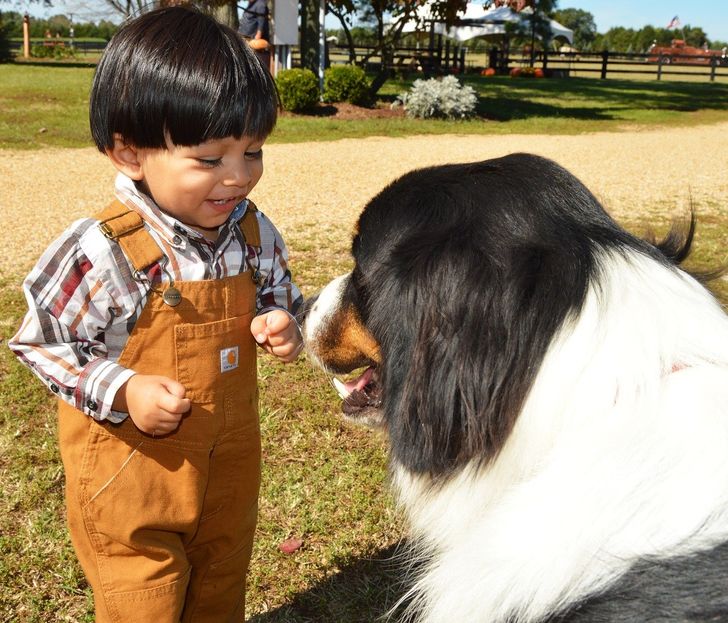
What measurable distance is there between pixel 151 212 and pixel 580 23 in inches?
3832

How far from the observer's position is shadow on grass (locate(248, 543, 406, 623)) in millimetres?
Answer: 2963

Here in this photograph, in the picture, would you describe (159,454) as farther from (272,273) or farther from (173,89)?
(173,89)

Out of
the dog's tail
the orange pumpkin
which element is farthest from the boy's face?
the orange pumpkin

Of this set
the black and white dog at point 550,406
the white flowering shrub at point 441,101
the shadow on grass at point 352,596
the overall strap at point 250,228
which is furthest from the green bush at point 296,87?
the black and white dog at point 550,406

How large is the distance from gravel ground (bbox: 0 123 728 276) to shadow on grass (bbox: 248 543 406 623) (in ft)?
12.9

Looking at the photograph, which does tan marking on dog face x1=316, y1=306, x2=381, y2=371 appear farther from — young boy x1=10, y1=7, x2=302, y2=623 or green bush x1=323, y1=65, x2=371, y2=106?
green bush x1=323, y1=65, x2=371, y2=106

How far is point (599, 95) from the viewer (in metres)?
27.5

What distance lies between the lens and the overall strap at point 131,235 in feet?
6.71

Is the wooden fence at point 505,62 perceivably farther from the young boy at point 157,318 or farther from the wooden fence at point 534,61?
the young boy at point 157,318

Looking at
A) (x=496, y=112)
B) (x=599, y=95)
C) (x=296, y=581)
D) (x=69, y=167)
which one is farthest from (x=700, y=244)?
(x=599, y=95)

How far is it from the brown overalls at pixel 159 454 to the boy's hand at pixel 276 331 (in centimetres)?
4

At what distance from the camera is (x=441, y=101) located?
18500 mm

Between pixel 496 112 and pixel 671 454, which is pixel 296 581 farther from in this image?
pixel 496 112

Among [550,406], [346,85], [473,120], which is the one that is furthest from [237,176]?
[346,85]
